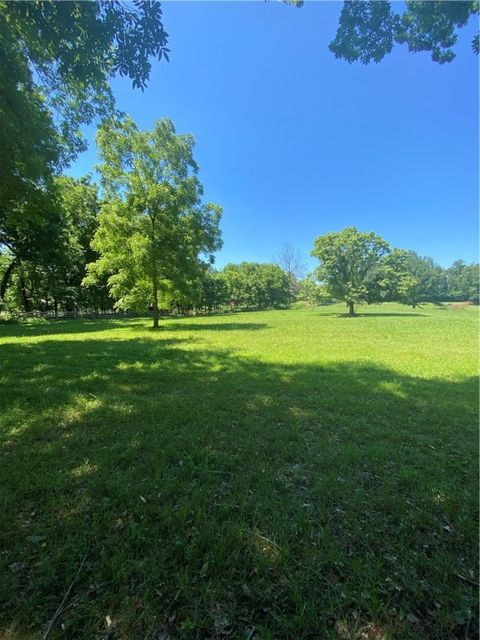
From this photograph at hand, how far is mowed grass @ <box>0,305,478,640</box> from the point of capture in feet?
5.89

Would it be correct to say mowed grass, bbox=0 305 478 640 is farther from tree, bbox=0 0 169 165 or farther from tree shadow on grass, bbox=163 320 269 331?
tree shadow on grass, bbox=163 320 269 331

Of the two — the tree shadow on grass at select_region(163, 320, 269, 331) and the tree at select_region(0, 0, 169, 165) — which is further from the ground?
the tree at select_region(0, 0, 169, 165)

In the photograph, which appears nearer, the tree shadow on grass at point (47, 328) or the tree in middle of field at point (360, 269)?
the tree shadow on grass at point (47, 328)

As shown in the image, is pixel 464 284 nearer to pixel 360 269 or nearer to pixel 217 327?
pixel 360 269

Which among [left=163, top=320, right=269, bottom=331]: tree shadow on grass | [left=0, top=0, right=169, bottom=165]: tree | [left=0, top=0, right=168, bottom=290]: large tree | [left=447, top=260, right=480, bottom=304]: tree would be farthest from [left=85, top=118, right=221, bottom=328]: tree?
[left=447, top=260, right=480, bottom=304]: tree

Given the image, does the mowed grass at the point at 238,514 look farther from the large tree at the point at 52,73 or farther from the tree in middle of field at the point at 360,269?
the tree in middle of field at the point at 360,269

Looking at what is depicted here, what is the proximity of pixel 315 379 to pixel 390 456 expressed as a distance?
3082mm

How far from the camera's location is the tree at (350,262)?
1406 inches

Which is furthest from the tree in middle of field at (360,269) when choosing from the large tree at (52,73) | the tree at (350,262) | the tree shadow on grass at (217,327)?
the large tree at (52,73)

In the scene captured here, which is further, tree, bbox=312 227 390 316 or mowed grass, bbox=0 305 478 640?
tree, bbox=312 227 390 316

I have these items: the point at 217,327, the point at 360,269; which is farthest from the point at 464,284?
the point at 217,327

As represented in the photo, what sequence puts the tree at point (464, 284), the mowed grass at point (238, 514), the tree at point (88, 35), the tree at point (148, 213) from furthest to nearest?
the tree at point (464, 284)
the tree at point (148, 213)
the tree at point (88, 35)
the mowed grass at point (238, 514)

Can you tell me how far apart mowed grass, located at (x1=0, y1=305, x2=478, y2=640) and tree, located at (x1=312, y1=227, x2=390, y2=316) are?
31.9 meters

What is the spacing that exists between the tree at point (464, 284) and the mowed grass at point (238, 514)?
9093 cm
